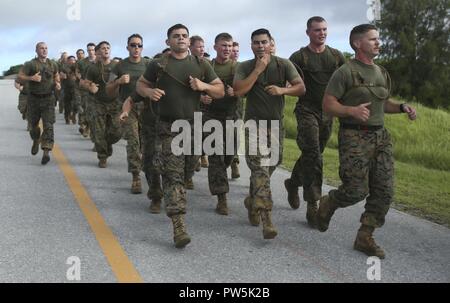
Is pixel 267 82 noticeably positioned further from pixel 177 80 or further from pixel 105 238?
pixel 105 238

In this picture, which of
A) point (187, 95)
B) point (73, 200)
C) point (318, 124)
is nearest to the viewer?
point (187, 95)

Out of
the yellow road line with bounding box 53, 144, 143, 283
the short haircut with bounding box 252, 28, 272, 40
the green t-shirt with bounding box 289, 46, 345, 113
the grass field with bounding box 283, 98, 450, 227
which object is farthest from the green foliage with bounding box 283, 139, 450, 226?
the yellow road line with bounding box 53, 144, 143, 283

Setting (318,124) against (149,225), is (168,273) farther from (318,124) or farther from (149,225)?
(318,124)

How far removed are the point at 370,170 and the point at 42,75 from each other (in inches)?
273

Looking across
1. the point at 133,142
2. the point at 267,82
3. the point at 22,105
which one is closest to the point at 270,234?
the point at 267,82


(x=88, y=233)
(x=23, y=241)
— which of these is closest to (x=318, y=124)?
(x=88, y=233)

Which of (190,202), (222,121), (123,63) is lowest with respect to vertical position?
(190,202)

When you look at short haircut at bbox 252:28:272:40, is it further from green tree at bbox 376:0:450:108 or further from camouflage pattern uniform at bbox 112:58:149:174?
green tree at bbox 376:0:450:108

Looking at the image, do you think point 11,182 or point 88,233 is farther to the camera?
point 11,182

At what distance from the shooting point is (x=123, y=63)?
8312 millimetres

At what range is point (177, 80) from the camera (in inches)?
223

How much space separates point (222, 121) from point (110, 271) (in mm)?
3214

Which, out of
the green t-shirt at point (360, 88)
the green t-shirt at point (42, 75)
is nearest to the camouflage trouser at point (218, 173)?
the green t-shirt at point (360, 88)

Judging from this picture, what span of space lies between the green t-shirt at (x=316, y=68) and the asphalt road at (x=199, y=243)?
1334mm
